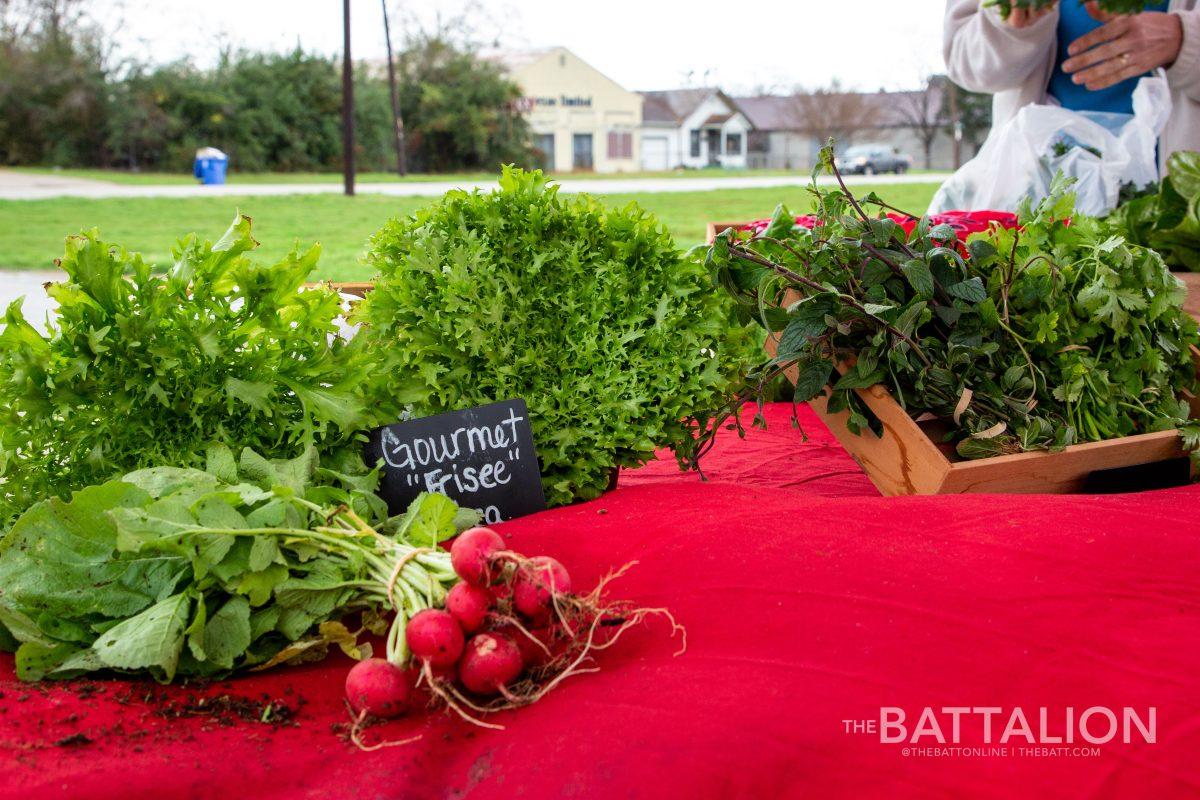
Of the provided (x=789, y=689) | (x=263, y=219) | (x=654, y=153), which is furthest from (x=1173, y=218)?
(x=654, y=153)

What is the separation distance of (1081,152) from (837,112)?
164 feet

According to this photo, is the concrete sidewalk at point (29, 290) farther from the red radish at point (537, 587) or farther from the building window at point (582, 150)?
the building window at point (582, 150)

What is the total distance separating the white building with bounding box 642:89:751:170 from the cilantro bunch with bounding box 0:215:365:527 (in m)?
50.1

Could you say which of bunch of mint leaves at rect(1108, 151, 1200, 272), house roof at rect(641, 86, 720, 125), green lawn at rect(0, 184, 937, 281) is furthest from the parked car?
bunch of mint leaves at rect(1108, 151, 1200, 272)

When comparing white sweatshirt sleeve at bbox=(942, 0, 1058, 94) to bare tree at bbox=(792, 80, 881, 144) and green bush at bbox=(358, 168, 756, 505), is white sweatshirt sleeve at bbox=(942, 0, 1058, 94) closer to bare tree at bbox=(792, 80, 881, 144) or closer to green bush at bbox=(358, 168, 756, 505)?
green bush at bbox=(358, 168, 756, 505)

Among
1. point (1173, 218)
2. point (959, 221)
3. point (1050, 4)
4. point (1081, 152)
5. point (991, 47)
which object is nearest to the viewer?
point (959, 221)

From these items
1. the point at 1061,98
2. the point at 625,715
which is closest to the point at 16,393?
the point at 625,715

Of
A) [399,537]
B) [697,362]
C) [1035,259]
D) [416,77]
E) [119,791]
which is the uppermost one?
[416,77]

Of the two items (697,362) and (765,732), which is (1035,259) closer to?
(697,362)

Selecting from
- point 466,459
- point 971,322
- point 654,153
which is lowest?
point 466,459

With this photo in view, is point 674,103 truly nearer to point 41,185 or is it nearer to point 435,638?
point 41,185

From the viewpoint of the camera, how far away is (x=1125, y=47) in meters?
4.39

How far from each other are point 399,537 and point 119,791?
28.4 inches

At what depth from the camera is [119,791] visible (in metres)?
1.45
